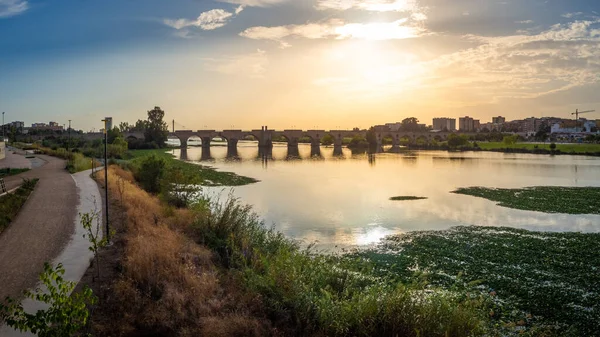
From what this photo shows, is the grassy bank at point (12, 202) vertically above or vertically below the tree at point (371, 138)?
below

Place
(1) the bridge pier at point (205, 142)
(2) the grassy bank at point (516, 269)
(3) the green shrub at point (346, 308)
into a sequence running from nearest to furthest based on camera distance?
(3) the green shrub at point (346, 308) → (2) the grassy bank at point (516, 269) → (1) the bridge pier at point (205, 142)

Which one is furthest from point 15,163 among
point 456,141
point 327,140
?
point 327,140

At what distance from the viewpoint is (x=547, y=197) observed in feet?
78.7

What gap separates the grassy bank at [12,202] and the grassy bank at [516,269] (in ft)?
34.5

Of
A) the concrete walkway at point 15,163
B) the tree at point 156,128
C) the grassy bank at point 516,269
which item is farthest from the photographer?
the tree at point 156,128

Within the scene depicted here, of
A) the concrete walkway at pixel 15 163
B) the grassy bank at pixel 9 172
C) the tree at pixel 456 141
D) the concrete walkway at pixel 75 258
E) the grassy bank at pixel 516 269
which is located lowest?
the grassy bank at pixel 516 269

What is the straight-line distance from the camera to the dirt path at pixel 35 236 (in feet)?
28.2

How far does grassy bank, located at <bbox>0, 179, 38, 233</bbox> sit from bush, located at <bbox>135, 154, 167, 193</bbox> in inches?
187

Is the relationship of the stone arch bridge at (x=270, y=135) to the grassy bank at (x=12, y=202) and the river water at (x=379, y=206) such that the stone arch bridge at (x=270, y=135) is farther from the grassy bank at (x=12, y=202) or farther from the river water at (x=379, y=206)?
the grassy bank at (x=12, y=202)

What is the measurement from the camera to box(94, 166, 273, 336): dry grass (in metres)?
7.09

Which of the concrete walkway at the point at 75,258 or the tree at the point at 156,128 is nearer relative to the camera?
the concrete walkway at the point at 75,258

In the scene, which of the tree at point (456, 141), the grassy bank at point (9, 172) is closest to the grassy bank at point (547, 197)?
the grassy bank at point (9, 172)

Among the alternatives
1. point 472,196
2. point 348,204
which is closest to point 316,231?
point 348,204

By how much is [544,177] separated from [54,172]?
34.3 metres
